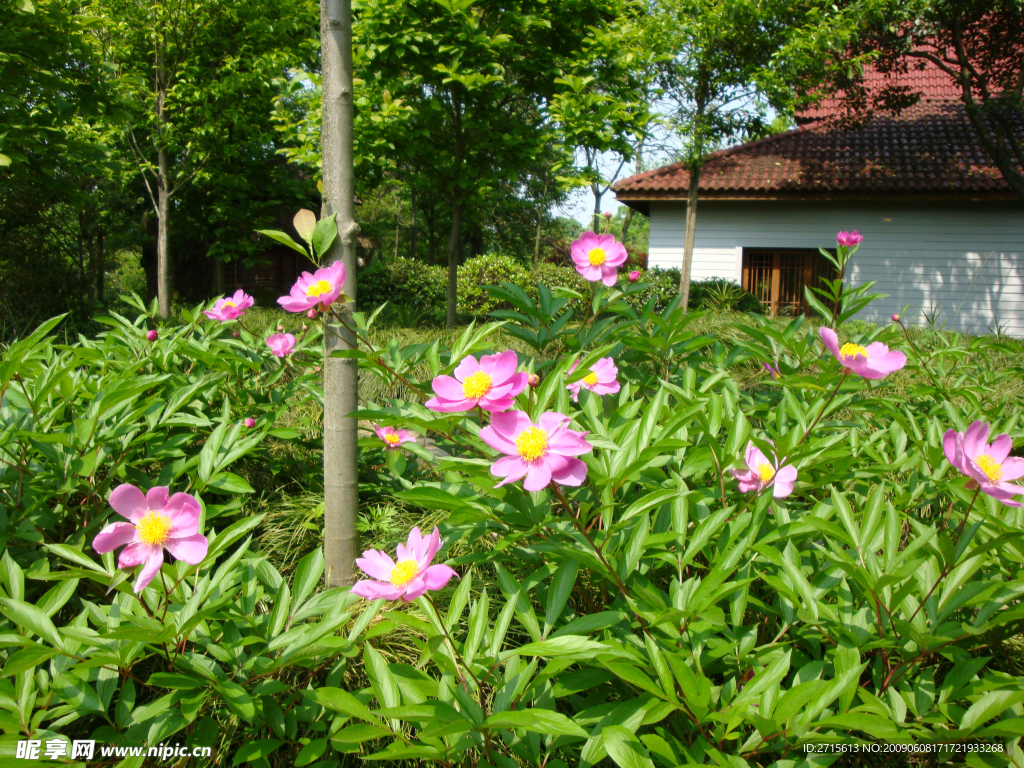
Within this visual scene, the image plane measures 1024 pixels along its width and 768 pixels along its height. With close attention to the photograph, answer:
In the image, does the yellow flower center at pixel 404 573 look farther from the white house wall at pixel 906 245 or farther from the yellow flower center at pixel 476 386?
the white house wall at pixel 906 245

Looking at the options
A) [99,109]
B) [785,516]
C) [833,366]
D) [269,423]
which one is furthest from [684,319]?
[99,109]

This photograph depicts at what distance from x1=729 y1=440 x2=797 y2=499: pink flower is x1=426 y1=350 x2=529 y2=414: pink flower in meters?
0.61

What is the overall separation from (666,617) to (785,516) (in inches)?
18.3

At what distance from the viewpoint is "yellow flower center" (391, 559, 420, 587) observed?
38.5 inches

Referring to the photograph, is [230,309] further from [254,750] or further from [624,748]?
[624,748]

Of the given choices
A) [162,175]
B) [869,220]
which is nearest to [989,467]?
[162,175]

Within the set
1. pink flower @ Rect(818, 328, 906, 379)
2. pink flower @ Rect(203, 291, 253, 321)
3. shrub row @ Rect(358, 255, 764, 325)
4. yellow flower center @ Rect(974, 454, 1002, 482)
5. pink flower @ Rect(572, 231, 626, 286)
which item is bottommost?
yellow flower center @ Rect(974, 454, 1002, 482)

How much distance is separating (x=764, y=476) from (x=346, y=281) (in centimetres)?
110

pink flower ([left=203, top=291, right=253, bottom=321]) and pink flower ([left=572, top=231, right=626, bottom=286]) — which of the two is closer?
pink flower ([left=572, top=231, right=626, bottom=286])

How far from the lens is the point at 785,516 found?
132cm

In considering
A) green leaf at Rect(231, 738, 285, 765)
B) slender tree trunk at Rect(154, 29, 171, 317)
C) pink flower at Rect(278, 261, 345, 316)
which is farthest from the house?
green leaf at Rect(231, 738, 285, 765)

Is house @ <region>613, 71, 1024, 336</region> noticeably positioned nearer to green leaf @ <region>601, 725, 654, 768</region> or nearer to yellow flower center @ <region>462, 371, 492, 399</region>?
yellow flower center @ <region>462, 371, 492, 399</region>

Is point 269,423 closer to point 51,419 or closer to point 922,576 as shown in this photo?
point 51,419

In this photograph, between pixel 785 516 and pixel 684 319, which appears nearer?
pixel 785 516
